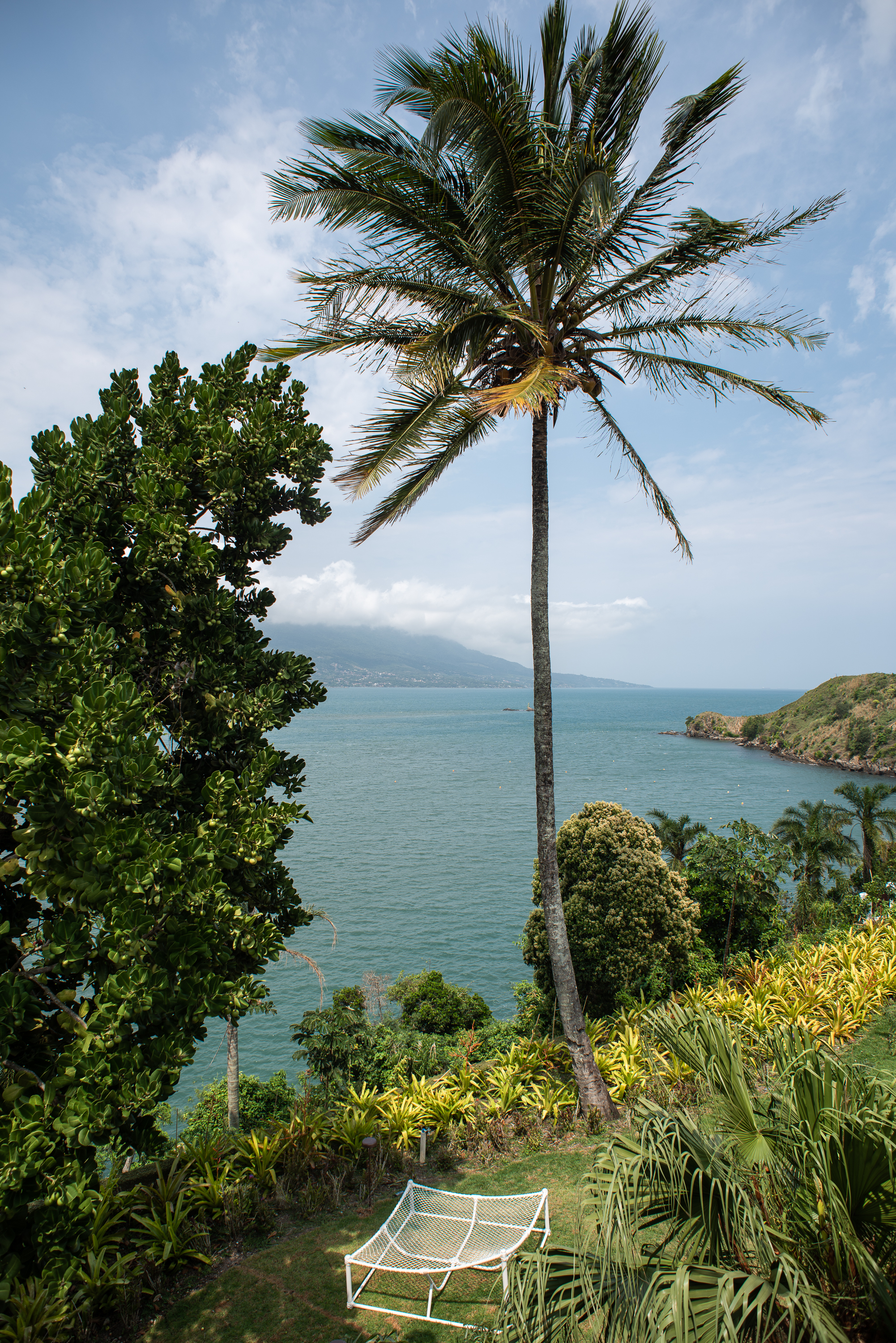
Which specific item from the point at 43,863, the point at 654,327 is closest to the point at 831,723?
the point at 654,327

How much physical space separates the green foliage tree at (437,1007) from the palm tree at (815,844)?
651 inches

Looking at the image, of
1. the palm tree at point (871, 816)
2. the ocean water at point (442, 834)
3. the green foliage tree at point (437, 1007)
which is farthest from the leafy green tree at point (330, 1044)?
the palm tree at point (871, 816)

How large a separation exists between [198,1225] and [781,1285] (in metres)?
5.23

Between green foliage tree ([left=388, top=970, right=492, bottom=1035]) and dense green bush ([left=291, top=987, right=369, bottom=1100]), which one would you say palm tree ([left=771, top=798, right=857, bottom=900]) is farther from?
dense green bush ([left=291, top=987, right=369, bottom=1100])

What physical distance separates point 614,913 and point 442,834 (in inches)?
1258

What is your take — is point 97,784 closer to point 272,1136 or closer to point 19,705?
point 19,705

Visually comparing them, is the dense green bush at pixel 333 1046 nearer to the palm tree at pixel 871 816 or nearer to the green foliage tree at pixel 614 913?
the green foliage tree at pixel 614 913

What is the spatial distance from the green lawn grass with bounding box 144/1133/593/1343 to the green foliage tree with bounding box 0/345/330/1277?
2010 millimetres

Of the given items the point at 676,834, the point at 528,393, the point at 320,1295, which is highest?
the point at 528,393

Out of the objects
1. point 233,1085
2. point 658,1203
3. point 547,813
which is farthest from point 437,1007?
point 658,1203

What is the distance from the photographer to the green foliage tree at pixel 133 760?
12.3 ft

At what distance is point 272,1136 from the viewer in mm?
7488

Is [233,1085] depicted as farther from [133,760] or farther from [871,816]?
[871,816]

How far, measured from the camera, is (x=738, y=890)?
17000mm
